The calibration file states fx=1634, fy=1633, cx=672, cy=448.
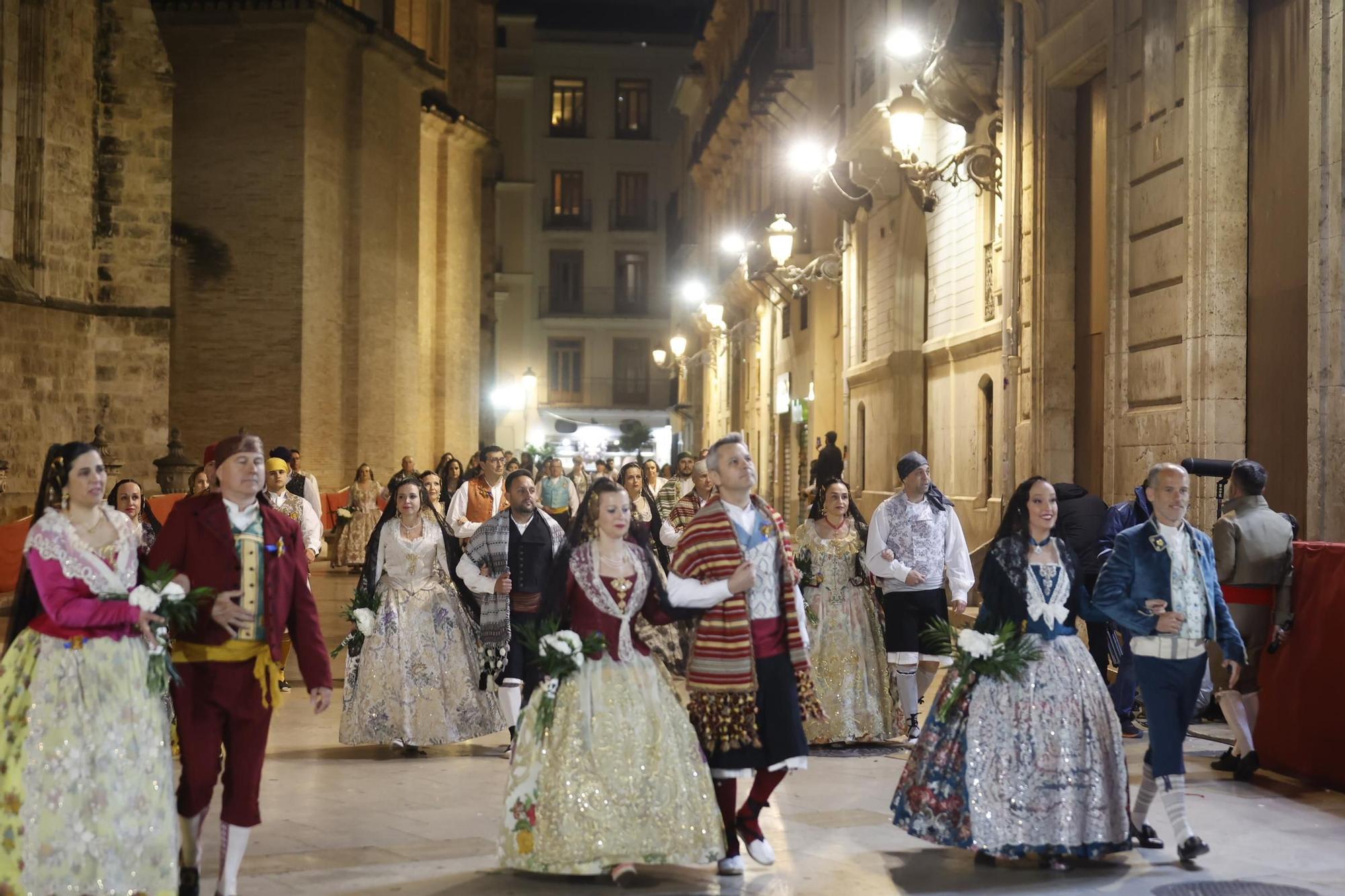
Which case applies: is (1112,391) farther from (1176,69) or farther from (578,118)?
(578,118)

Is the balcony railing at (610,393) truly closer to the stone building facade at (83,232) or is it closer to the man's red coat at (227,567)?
the stone building facade at (83,232)

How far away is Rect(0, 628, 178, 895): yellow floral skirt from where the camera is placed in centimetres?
595

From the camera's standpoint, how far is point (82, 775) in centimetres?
601

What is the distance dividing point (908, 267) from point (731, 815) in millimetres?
16374

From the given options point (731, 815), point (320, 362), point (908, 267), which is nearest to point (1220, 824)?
point (731, 815)

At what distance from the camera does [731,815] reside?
7094 mm

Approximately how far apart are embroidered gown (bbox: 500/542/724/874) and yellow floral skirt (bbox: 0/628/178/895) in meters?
1.40

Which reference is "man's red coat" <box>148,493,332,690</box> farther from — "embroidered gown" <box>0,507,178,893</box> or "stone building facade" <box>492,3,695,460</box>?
"stone building facade" <box>492,3,695,460</box>

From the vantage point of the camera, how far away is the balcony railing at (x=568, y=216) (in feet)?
217

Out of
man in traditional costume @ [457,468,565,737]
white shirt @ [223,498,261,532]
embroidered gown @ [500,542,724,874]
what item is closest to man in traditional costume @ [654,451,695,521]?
man in traditional costume @ [457,468,565,737]

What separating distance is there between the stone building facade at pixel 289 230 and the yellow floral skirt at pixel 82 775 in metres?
23.3

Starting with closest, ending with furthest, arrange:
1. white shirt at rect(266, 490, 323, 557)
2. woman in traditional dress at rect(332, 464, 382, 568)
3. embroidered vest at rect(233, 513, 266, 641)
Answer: embroidered vest at rect(233, 513, 266, 641) → white shirt at rect(266, 490, 323, 557) → woman in traditional dress at rect(332, 464, 382, 568)

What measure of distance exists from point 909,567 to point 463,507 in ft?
12.7

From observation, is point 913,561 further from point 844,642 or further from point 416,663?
point 416,663
